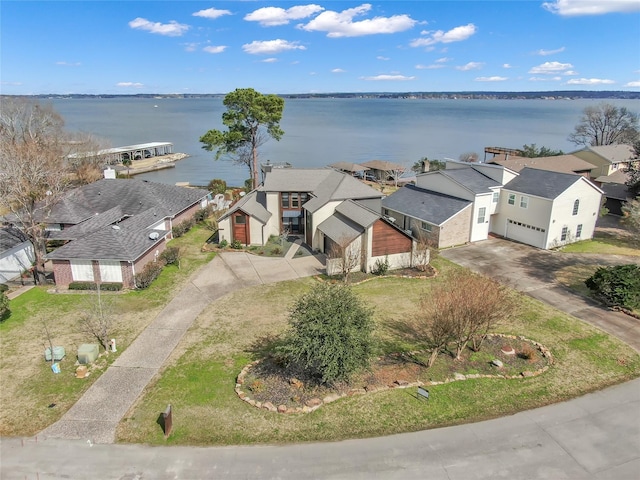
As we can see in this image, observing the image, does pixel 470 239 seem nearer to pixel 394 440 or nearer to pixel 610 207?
pixel 610 207

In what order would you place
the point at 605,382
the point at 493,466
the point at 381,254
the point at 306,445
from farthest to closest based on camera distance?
the point at 381,254, the point at 605,382, the point at 306,445, the point at 493,466

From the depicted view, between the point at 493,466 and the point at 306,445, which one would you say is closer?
the point at 493,466

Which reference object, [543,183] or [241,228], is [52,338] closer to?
[241,228]

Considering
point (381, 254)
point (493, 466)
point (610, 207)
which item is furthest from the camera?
point (610, 207)

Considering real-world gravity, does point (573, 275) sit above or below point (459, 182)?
below

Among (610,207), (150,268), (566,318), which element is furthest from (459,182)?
(150,268)
